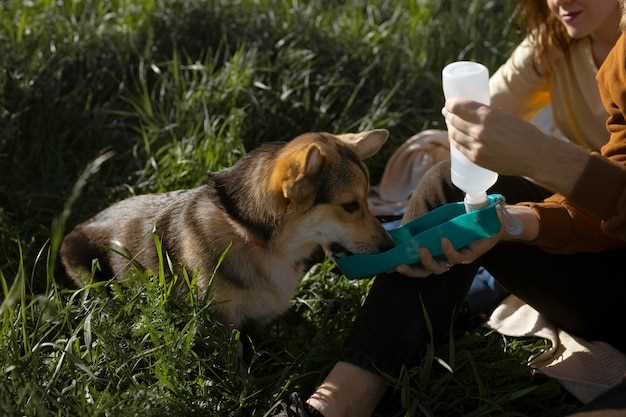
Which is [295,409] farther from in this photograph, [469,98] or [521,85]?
[521,85]

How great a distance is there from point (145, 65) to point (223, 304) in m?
2.62

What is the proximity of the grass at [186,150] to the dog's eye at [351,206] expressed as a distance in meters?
0.58

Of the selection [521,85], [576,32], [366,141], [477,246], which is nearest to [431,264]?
[477,246]

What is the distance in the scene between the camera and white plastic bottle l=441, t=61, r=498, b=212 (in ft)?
8.09

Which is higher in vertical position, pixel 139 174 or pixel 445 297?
pixel 445 297

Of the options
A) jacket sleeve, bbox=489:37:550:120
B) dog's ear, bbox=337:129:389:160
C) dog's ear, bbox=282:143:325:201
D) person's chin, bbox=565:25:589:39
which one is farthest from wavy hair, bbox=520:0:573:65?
dog's ear, bbox=282:143:325:201

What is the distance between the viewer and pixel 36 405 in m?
2.47

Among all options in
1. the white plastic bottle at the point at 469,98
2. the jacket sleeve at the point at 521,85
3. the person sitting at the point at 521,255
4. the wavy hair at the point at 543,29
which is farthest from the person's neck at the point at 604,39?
the white plastic bottle at the point at 469,98

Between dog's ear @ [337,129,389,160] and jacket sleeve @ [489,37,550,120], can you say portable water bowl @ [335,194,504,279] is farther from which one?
jacket sleeve @ [489,37,550,120]

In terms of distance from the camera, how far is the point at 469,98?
2.52 m

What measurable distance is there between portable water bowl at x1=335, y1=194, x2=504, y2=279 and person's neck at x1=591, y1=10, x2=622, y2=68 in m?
1.26

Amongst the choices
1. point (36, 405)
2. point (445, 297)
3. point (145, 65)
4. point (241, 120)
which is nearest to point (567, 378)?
point (445, 297)

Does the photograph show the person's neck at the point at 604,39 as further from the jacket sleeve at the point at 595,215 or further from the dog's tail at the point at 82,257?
the dog's tail at the point at 82,257

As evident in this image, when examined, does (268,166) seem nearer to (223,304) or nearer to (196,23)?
(223,304)
